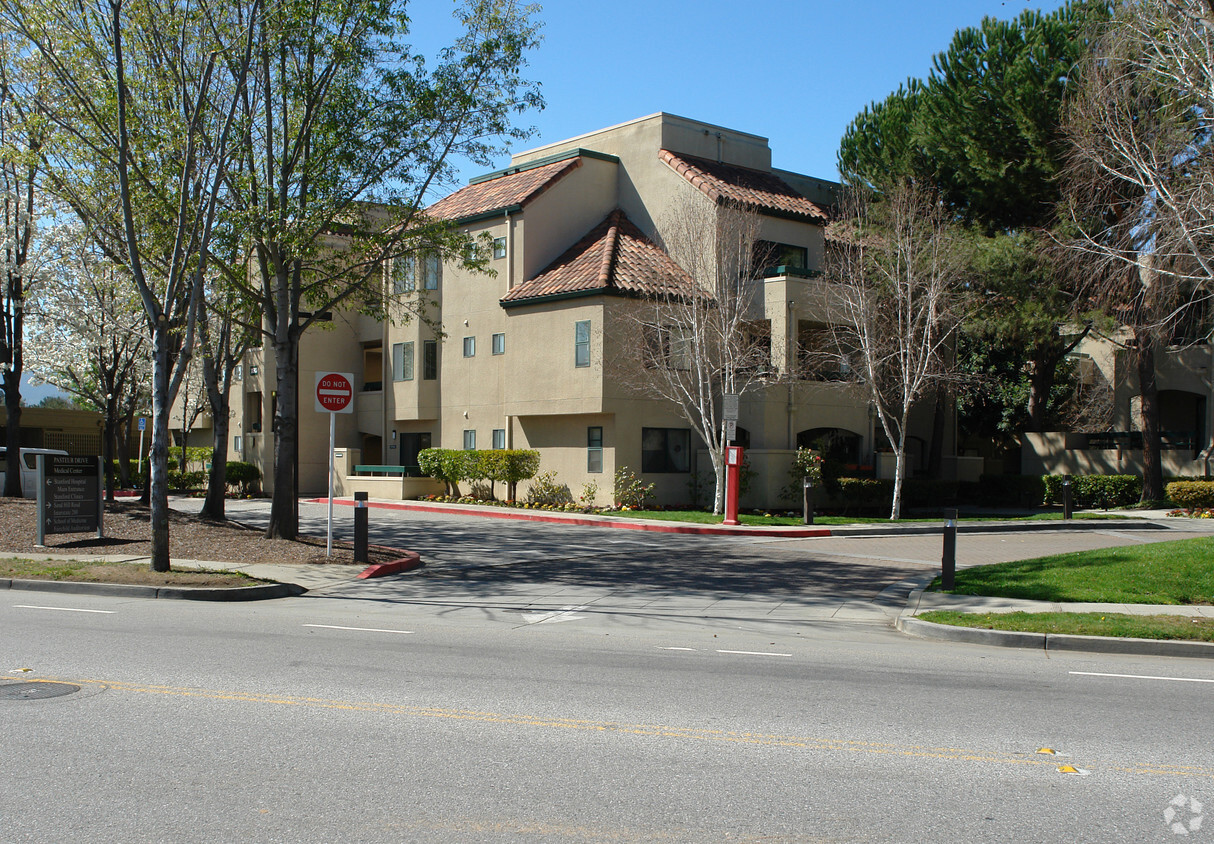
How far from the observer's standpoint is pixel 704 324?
26688mm

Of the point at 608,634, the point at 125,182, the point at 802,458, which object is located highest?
the point at 125,182

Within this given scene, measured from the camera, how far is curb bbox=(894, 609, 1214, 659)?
32.5ft

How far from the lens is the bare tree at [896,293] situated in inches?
1057

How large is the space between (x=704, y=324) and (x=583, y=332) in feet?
13.0

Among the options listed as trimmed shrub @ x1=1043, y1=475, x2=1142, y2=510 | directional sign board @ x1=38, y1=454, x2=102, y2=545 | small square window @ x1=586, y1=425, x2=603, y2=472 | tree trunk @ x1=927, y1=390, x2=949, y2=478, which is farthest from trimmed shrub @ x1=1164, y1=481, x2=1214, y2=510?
directional sign board @ x1=38, y1=454, x2=102, y2=545

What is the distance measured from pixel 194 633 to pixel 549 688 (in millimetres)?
4551

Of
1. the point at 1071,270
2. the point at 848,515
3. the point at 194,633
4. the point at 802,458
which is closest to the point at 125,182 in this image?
the point at 194,633

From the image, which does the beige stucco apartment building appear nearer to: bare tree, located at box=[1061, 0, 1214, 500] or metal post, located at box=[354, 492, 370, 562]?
bare tree, located at box=[1061, 0, 1214, 500]

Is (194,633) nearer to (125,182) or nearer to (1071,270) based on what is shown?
(125,182)

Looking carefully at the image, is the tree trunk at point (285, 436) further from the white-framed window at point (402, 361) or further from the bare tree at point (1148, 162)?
the bare tree at point (1148, 162)

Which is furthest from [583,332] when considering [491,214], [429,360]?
[429,360]

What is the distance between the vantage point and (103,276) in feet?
82.5

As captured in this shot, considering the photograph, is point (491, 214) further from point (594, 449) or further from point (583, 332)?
point (594, 449)

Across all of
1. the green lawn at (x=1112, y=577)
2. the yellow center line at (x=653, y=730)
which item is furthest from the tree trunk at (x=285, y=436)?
the green lawn at (x=1112, y=577)
